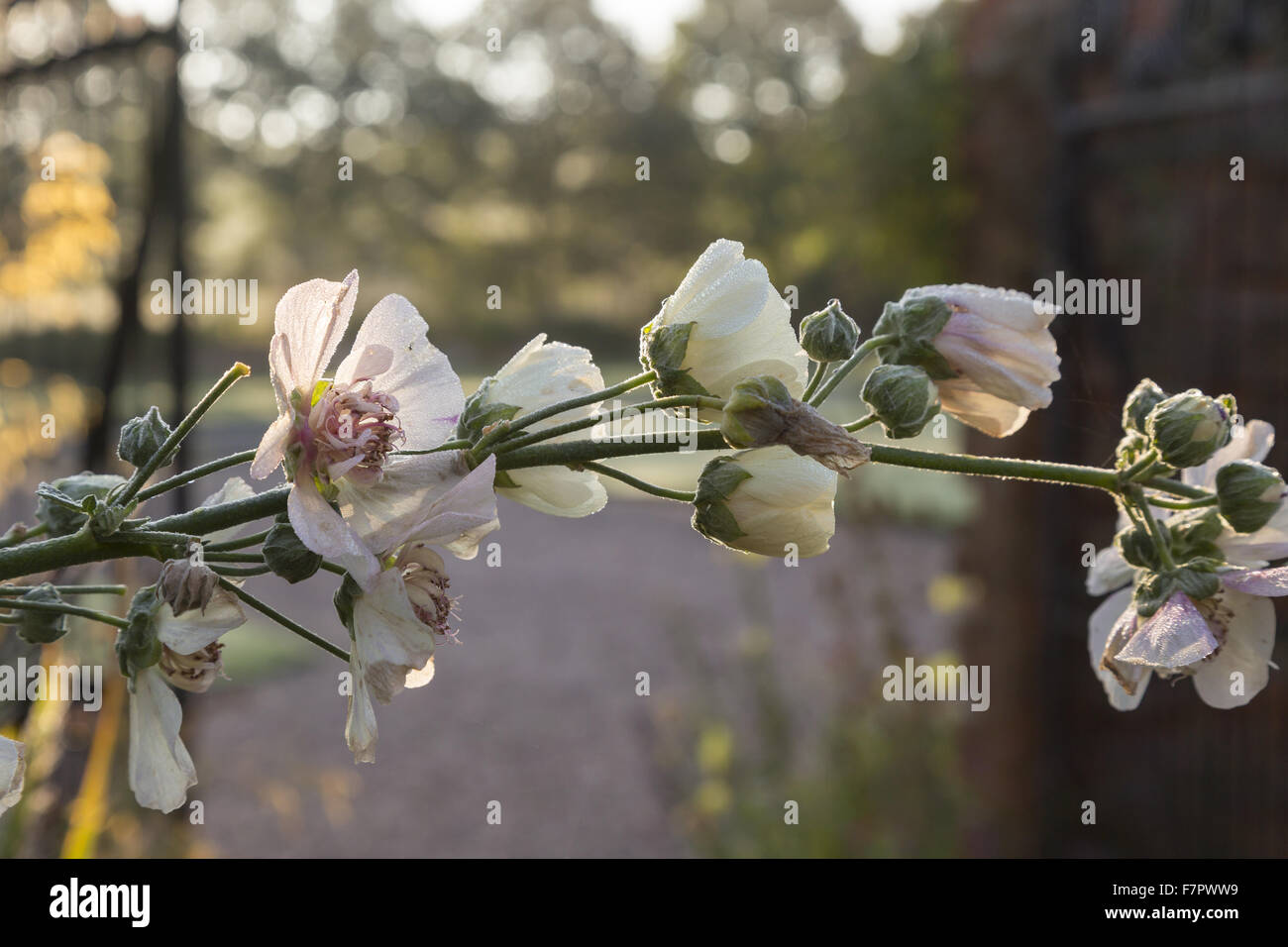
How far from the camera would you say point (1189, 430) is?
0.51 meters

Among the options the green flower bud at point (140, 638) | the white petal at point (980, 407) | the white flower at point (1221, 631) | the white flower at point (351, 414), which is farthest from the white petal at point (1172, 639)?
the green flower bud at point (140, 638)

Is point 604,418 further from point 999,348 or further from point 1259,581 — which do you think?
point 1259,581

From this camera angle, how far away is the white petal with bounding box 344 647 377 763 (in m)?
0.44

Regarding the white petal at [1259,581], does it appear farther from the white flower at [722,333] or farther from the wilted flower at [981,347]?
the white flower at [722,333]

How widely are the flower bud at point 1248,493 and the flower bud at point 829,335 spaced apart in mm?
180

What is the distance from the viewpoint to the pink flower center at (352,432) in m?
0.46

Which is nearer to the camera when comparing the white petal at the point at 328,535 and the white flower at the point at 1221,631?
the white petal at the point at 328,535

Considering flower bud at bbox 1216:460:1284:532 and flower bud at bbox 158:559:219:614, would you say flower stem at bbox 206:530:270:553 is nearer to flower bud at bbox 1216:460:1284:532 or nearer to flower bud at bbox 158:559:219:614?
flower bud at bbox 158:559:219:614

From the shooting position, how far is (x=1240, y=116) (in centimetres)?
206

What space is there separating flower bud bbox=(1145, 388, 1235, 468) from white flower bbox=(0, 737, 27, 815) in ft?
1.64

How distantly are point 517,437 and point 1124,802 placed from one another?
2.28 m

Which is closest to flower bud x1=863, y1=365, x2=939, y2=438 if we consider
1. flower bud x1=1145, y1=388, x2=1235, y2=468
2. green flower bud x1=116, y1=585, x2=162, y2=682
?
Answer: flower bud x1=1145, y1=388, x2=1235, y2=468

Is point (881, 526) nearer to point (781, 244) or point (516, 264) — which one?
point (781, 244)

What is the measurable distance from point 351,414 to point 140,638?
13 cm
